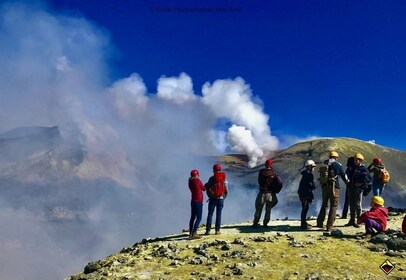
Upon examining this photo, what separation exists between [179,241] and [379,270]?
26.7ft

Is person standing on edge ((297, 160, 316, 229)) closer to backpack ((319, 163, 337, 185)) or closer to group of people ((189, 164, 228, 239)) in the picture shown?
backpack ((319, 163, 337, 185))

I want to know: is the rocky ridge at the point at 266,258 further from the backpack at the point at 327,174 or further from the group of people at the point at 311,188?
the backpack at the point at 327,174

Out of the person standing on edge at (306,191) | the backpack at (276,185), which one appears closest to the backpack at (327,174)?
the person standing on edge at (306,191)

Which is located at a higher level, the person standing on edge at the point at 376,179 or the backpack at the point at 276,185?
the person standing on edge at the point at 376,179

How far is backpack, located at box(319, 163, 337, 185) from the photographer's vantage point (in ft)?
66.7

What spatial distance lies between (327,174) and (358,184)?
210 cm

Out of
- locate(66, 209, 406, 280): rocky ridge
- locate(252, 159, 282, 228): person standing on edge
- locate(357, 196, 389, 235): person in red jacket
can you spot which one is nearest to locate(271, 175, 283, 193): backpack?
locate(252, 159, 282, 228): person standing on edge

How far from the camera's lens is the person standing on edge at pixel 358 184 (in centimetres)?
2123

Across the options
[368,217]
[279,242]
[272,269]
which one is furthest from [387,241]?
[272,269]

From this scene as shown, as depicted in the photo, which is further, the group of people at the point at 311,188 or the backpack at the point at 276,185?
the backpack at the point at 276,185

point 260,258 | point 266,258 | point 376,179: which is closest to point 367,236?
point 266,258

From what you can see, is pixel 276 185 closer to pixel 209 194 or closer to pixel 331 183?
pixel 331 183

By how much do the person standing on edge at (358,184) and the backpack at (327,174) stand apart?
1.68 metres

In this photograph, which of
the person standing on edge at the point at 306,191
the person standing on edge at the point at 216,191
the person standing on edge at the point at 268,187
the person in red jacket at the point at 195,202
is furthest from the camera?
the person standing on edge at the point at 268,187
